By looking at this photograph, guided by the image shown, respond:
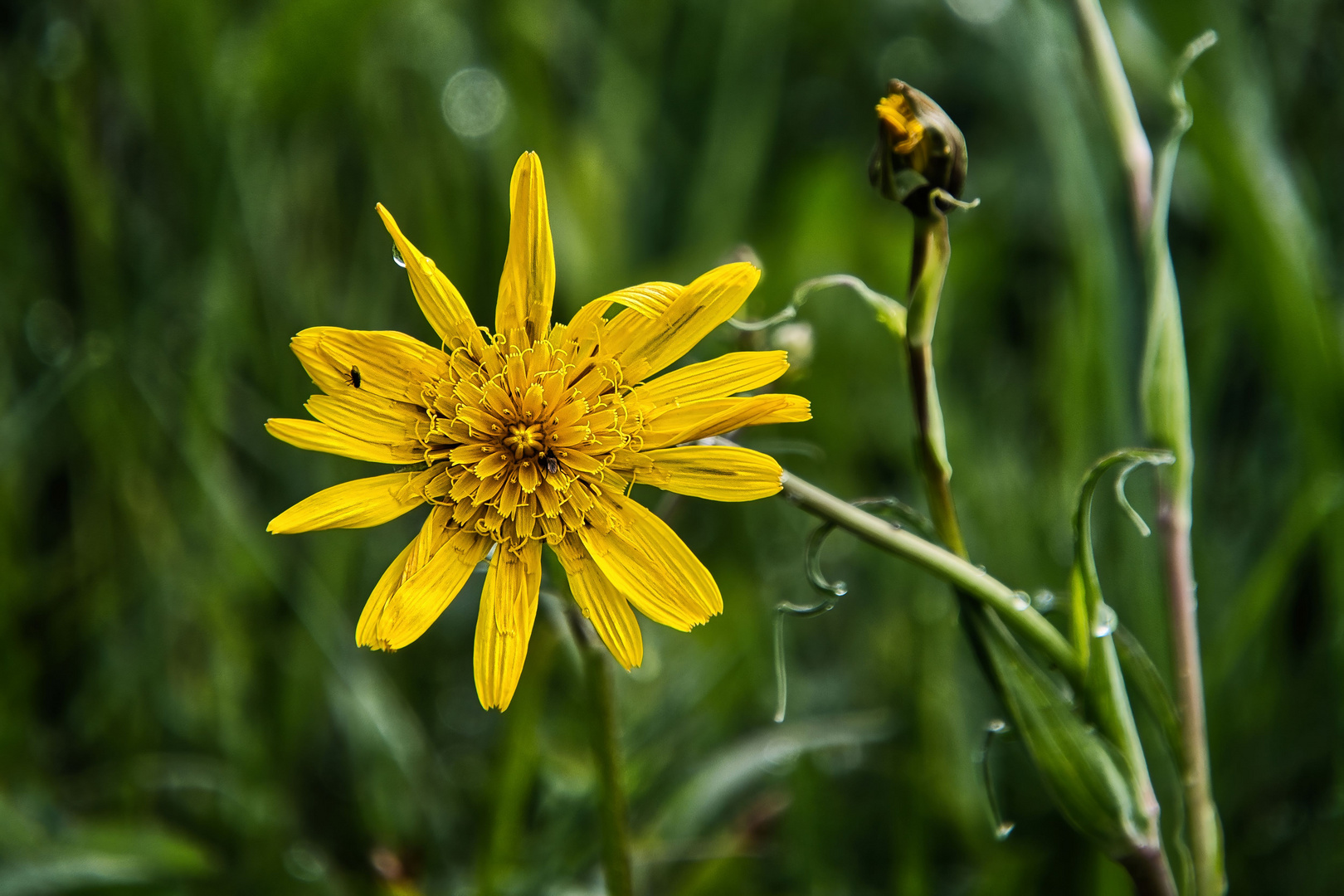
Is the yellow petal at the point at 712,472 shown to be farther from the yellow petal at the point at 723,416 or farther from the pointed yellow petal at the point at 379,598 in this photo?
the pointed yellow petal at the point at 379,598

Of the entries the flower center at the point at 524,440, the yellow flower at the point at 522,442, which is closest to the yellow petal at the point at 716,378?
the yellow flower at the point at 522,442

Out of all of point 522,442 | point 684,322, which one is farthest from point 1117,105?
point 522,442

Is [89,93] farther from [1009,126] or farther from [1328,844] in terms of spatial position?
[1328,844]

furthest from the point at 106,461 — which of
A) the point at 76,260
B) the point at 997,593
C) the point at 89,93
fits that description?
the point at 997,593

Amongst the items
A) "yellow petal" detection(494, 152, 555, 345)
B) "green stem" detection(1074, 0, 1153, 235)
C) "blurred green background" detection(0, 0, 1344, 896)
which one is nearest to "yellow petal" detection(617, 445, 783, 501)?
"yellow petal" detection(494, 152, 555, 345)

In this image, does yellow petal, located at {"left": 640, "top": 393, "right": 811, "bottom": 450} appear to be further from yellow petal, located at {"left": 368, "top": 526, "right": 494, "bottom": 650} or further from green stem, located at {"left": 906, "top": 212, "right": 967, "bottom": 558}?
yellow petal, located at {"left": 368, "top": 526, "right": 494, "bottom": 650}

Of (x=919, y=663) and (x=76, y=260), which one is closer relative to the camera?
(x=919, y=663)

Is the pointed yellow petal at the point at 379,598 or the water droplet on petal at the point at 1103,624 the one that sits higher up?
the pointed yellow petal at the point at 379,598
